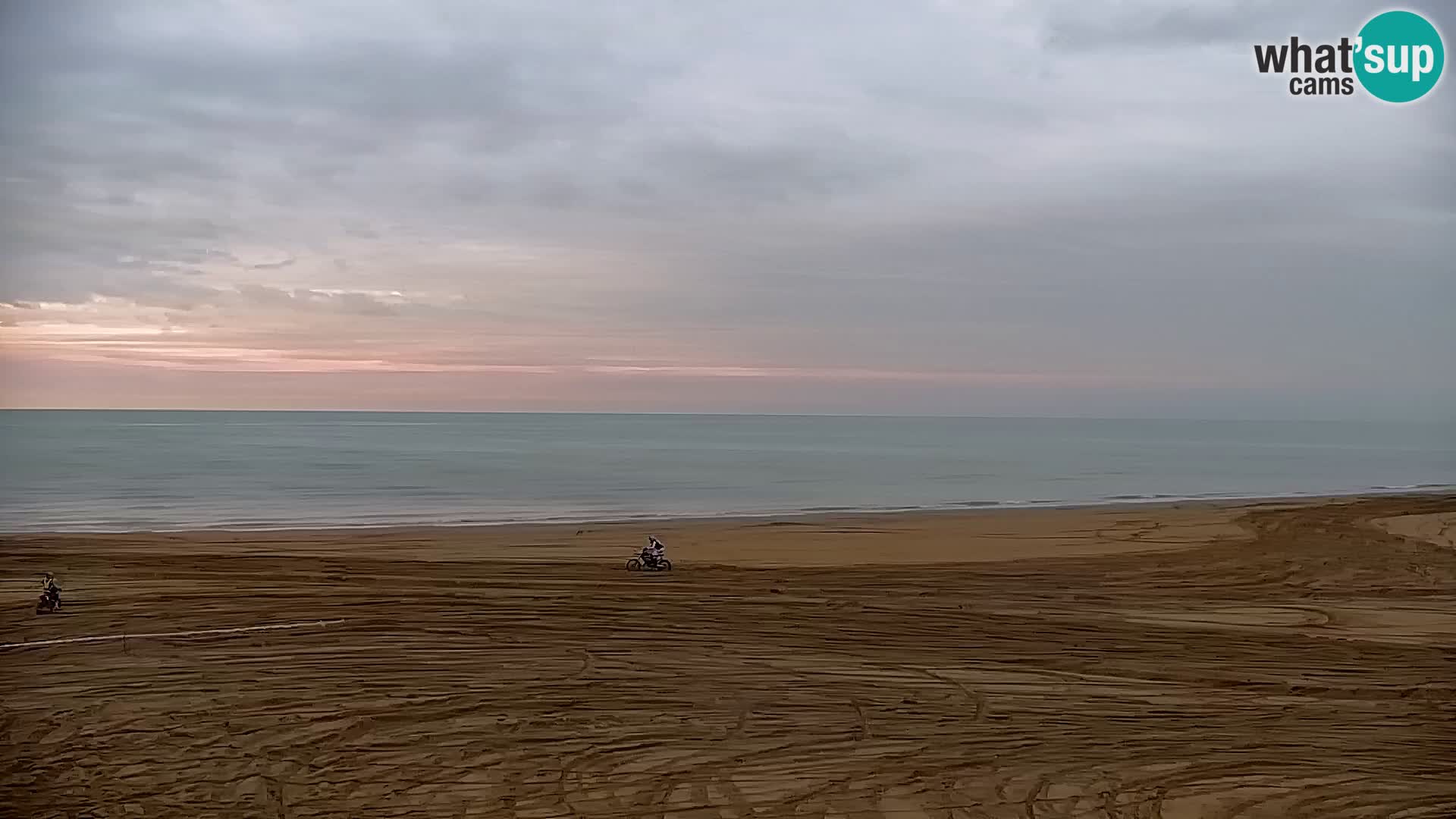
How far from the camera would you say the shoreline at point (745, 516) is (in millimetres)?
14719

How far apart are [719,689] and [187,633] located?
3336mm

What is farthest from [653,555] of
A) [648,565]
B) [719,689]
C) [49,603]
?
[49,603]

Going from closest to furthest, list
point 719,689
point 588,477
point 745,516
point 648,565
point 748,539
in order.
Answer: point 719,689, point 648,565, point 748,539, point 745,516, point 588,477

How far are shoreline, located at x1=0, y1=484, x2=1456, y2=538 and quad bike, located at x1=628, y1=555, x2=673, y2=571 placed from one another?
5.17 meters

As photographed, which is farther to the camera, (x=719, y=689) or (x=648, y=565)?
(x=648, y=565)

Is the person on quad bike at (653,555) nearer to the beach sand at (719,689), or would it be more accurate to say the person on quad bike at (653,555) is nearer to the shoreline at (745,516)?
the beach sand at (719,689)

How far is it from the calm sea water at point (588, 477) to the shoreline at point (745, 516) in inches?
8.6

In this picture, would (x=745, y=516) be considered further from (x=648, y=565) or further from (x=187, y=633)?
(x=187, y=633)

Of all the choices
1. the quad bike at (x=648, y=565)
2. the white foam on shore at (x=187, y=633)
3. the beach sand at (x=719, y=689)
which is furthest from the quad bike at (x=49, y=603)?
the quad bike at (x=648, y=565)

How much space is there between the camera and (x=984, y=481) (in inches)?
1030

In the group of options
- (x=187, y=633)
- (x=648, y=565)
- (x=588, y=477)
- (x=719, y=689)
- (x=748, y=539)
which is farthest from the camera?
(x=588, y=477)

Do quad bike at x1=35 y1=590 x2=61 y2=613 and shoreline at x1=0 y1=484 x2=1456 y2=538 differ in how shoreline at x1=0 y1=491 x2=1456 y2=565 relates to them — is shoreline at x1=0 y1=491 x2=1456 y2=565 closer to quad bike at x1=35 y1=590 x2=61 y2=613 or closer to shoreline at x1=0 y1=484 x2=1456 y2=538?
shoreline at x1=0 y1=484 x2=1456 y2=538

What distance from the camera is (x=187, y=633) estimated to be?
691cm

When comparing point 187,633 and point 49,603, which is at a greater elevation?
point 49,603
